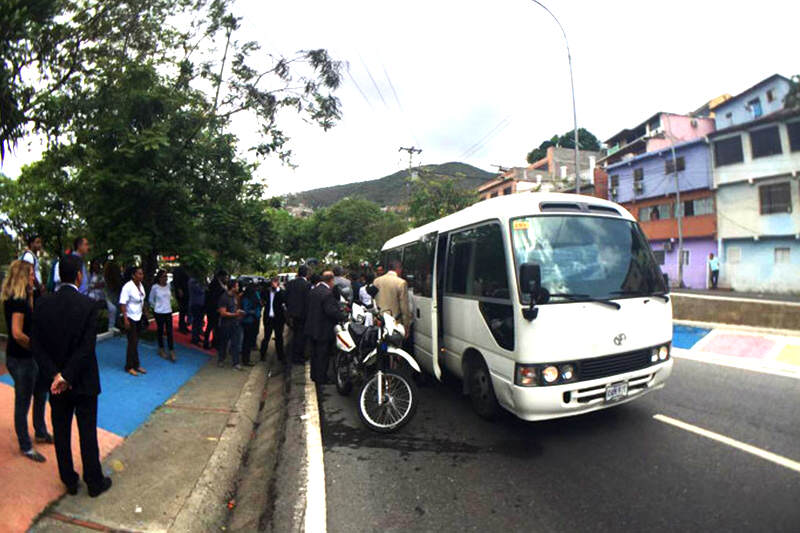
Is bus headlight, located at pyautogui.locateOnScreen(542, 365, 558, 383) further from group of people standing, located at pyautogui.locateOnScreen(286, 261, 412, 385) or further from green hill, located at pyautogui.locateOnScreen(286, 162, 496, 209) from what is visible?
green hill, located at pyautogui.locateOnScreen(286, 162, 496, 209)

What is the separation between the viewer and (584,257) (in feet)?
14.6

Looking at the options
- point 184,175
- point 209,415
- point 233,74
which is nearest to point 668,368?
point 209,415

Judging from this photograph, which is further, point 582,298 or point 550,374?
point 582,298

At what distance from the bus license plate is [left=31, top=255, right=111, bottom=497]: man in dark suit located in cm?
450

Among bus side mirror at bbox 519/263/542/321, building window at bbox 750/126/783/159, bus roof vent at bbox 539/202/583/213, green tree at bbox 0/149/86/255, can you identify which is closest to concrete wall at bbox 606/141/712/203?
building window at bbox 750/126/783/159

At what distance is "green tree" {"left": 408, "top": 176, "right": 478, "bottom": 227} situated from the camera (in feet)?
82.5

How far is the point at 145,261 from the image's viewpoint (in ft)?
28.8

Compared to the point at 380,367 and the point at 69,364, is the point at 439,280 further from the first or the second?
the point at 69,364

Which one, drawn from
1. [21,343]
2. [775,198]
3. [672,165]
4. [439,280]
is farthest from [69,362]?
[672,165]

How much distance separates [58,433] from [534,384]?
3.97 m

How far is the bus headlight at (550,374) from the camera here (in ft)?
13.2

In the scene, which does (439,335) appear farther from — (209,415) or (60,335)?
(60,335)

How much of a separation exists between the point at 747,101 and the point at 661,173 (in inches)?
263

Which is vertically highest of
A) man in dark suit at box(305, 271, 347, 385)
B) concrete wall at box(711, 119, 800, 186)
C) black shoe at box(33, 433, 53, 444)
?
concrete wall at box(711, 119, 800, 186)
